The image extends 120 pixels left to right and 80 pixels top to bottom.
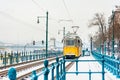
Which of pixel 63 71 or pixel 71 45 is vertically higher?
pixel 71 45

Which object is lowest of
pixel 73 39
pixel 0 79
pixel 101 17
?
pixel 0 79

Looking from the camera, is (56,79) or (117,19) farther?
(117,19)

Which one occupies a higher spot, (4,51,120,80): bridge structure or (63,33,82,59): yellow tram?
(63,33,82,59): yellow tram

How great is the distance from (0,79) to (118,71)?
269 inches

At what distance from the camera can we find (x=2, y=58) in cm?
4531

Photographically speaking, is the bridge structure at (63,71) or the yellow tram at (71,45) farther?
the yellow tram at (71,45)

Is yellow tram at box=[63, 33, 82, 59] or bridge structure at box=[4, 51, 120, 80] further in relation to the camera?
yellow tram at box=[63, 33, 82, 59]

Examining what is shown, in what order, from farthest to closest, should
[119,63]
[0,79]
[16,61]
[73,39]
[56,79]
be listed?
[73,39] < [16,61] < [0,79] < [119,63] < [56,79]

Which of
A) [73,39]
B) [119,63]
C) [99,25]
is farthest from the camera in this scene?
[99,25]

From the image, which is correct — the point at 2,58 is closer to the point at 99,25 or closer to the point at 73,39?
the point at 73,39

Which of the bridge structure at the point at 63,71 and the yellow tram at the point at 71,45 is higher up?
the yellow tram at the point at 71,45

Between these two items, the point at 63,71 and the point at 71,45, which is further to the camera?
the point at 71,45

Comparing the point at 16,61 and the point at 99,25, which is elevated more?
the point at 99,25

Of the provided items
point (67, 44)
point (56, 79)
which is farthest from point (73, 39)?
point (56, 79)
